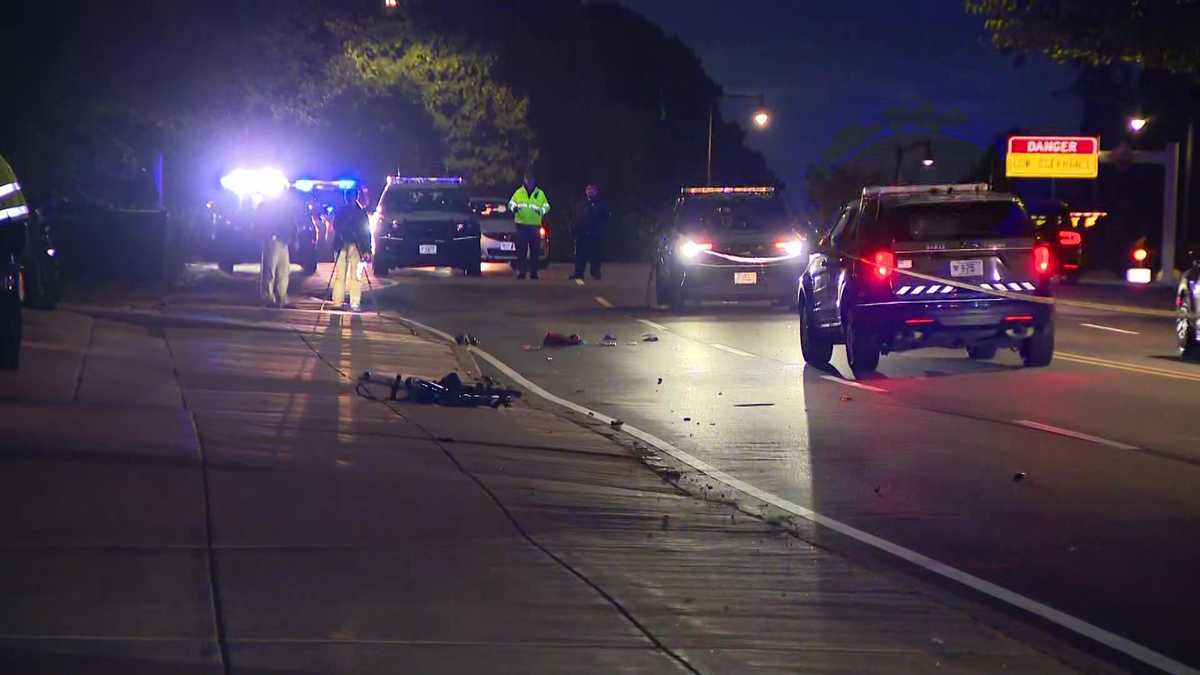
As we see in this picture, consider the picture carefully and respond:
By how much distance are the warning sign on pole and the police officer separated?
144 feet

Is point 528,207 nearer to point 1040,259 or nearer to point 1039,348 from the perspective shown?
point 1039,348

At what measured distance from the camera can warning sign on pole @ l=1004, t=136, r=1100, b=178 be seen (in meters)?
54.8

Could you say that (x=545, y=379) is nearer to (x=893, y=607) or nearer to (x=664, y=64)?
(x=893, y=607)

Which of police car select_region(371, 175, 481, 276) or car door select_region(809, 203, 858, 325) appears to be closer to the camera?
car door select_region(809, 203, 858, 325)

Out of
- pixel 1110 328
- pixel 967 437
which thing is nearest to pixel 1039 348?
pixel 967 437

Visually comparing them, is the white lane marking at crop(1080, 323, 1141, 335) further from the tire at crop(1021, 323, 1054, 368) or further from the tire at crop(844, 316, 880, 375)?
the tire at crop(844, 316, 880, 375)

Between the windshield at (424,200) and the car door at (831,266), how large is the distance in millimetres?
17822

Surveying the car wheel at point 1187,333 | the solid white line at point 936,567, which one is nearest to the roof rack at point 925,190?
the car wheel at point 1187,333

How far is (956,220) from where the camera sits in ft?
62.1

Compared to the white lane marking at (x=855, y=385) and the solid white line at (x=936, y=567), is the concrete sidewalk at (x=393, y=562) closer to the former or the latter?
the solid white line at (x=936, y=567)

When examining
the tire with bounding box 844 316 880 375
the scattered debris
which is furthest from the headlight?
the tire with bounding box 844 316 880 375

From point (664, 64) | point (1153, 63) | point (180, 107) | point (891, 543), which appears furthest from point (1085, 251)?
point (664, 64)

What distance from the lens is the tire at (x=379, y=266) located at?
3700 centimetres

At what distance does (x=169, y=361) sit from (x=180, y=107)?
42.1ft
